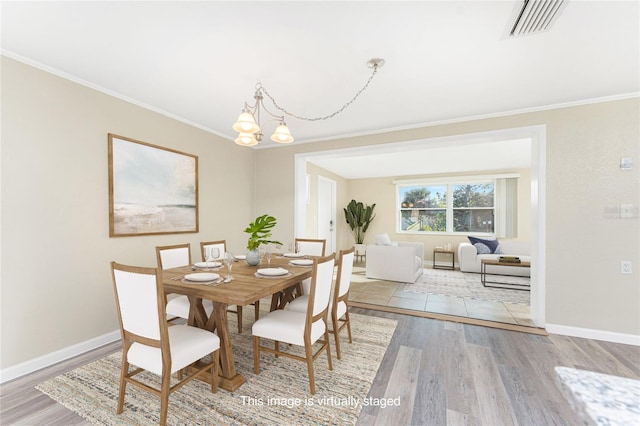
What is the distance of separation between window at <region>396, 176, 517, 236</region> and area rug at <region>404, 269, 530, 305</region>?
5.25 ft

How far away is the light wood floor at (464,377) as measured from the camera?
167 centimetres

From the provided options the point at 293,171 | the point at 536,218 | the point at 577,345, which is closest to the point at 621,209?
the point at 536,218

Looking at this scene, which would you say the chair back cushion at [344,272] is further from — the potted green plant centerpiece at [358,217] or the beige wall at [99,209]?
the potted green plant centerpiece at [358,217]

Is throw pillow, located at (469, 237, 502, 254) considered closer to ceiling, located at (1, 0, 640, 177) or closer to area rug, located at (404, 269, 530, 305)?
area rug, located at (404, 269, 530, 305)

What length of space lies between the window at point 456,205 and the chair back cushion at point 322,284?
594 centimetres

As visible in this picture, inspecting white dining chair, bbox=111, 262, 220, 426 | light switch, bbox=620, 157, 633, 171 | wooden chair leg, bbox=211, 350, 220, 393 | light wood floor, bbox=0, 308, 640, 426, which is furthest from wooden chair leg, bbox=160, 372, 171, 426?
light switch, bbox=620, 157, 633, 171

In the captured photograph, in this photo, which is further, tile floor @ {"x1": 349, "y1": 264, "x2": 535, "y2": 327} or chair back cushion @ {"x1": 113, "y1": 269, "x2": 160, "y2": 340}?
tile floor @ {"x1": 349, "y1": 264, "x2": 535, "y2": 327}

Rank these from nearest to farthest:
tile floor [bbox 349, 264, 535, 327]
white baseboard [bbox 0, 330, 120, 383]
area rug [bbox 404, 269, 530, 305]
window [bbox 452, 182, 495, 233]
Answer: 1. white baseboard [bbox 0, 330, 120, 383]
2. tile floor [bbox 349, 264, 535, 327]
3. area rug [bbox 404, 269, 530, 305]
4. window [bbox 452, 182, 495, 233]

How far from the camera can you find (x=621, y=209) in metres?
2.73

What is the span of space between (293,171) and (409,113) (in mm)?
1957

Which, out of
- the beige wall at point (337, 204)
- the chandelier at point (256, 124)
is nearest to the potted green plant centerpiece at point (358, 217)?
the beige wall at point (337, 204)

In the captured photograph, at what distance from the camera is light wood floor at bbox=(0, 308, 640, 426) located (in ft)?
5.47

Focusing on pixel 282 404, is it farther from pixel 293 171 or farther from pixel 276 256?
pixel 293 171

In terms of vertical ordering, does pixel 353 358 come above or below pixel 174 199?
below
